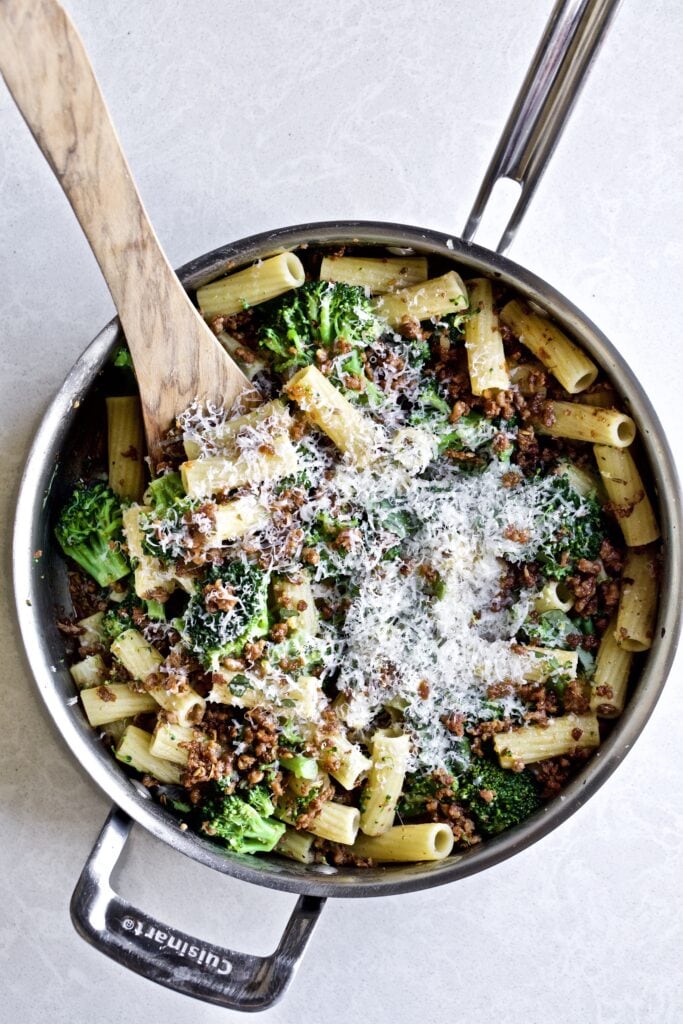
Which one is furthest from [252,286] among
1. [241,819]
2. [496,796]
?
[496,796]

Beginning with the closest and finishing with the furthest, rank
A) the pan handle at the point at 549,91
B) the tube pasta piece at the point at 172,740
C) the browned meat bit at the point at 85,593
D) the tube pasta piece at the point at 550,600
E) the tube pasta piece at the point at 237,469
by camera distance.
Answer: the pan handle at the point at 549,91 → the tube pasta piece at the point at 237,469 → the tube pasta piece at the point at 172,740 → the tube pasta piece at the point at 550,600 → the browned meat bit at the point at 85,593

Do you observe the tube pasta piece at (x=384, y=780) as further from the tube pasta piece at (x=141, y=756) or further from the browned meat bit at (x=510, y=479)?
the browned meat bit at (x=510, y=479)

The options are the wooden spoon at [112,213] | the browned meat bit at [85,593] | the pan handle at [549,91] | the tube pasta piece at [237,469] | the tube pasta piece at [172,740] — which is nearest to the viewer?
the wooden spoon at [112,213]

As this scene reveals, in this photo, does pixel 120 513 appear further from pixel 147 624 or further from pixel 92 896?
pixel 92 896

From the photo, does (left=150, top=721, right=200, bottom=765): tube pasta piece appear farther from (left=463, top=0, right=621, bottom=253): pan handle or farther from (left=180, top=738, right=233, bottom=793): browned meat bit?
(left=463, top=0, right=621, bottom=253): pan handle

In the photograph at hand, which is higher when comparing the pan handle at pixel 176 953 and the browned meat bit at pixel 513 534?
the browned meat bit at pixel 513 534

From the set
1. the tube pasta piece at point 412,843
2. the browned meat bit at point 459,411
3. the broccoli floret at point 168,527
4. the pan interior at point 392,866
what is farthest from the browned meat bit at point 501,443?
the tube pasta piece at point 412,843

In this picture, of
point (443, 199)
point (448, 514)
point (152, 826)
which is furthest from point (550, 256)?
point (152, 826)
